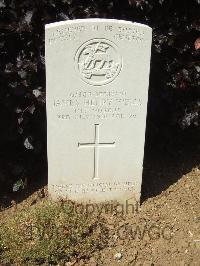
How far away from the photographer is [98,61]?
12.1 ft

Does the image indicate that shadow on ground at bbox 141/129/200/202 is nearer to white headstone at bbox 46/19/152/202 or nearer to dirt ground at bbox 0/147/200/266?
dirt ground at bbox 0/147/200/266

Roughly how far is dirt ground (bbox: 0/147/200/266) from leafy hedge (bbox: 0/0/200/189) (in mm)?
473

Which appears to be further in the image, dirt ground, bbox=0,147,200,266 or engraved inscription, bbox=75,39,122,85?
dirt ground, bbox=0,147,200,266

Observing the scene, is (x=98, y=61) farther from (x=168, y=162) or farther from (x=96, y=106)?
(x=168, y=162)

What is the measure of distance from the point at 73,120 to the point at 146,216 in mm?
1108

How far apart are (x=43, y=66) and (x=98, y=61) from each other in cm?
56

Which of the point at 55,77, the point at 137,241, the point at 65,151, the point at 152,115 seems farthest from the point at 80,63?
the point at 137,241

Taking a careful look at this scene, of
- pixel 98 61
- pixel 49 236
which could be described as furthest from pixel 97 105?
pixel 49 236

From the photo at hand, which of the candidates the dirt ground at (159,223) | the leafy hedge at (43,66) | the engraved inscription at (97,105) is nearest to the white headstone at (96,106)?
the engraved inscription at (97,105)

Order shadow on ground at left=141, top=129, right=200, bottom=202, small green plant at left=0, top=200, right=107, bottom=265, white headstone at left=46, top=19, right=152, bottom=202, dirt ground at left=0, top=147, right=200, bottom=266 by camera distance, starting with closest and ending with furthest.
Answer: white headstone at left=46, top=19, right=152, bottom=202, small green plant at left=0, top=200, right=107, bottom=265, dirt ground at left=0, top=147, right=200, bottom=266, shadow on ground at left=141, top=129, right=200, bottom=202

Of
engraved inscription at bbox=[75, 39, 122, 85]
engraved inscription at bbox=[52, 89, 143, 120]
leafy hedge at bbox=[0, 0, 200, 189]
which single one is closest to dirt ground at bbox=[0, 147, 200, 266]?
leafy hedge at bbox=[0, 0, 200, 189]

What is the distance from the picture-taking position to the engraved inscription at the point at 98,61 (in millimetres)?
3631

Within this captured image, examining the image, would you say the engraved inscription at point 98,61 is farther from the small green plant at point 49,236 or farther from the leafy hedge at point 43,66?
the small green plant at point 49,236

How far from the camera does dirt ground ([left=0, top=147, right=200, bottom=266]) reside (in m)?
3.90
